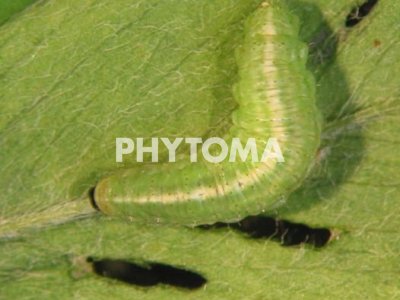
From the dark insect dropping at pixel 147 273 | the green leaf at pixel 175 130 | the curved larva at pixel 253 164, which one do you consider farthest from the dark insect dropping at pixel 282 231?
the dark insect dropping at pixel 147 273

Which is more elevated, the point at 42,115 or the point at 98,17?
the point at 98,17

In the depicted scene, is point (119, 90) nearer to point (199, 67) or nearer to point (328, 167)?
point (199, 67)

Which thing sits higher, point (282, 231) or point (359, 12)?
point (359, 12)

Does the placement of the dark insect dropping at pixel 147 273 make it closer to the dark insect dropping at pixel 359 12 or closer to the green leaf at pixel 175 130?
the green leaf at pixel 175 130

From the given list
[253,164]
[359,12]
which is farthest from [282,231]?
[359,12]

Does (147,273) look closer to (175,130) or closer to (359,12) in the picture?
(175,130)

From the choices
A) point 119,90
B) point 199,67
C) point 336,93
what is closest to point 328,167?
point 336,93

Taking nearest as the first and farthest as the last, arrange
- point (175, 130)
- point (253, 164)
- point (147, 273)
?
point (253, 164) → point (175, 130) → point (147, 273)

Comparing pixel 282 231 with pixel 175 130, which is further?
pixel 282 231
